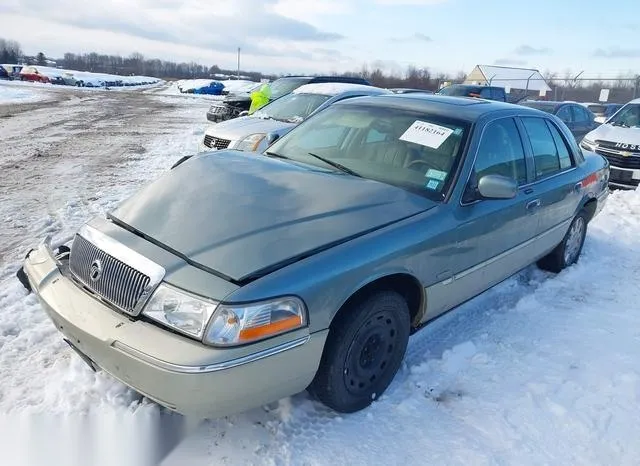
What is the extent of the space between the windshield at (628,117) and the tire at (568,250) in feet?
18.7

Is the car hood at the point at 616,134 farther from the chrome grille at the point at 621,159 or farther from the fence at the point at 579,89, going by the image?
the fence at the point at 579,89

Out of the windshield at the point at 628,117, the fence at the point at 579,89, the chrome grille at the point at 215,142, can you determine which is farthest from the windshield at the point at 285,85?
the fence at the point at 579,89

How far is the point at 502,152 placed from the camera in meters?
3.70

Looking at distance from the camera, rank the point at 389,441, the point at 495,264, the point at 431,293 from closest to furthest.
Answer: the point at 389,441 < the point at 431,293 < the point at 495,264

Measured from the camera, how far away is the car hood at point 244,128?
25.6 ft

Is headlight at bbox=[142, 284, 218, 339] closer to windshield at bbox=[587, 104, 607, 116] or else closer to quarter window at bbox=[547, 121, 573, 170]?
quarter window at bbox=[547, 121, 573, 170]

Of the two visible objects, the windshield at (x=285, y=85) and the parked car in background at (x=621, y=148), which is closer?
the parked car in background at (x=621, y=148)

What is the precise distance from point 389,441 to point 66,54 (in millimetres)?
146816

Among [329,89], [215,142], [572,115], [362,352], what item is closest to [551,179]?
[362,352]

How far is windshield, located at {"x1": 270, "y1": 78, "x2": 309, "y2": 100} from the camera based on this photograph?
37.8ft

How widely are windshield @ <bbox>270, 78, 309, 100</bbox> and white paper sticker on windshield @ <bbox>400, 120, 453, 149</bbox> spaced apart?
8384 millimetres

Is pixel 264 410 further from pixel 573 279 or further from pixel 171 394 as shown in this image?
pixel 573 279

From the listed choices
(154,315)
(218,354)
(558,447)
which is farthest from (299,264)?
(558,447)

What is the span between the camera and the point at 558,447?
261 centimetres
